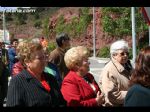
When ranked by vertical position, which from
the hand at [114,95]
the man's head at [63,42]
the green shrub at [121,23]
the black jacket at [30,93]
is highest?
the green shrub at [121,23]

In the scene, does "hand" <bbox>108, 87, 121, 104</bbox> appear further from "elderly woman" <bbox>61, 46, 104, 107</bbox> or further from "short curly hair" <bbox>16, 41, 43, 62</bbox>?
"short curly hair" <bbox>16, 41, 43, 62</bbox>

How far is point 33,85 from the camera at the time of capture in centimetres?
401

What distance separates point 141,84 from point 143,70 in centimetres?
10

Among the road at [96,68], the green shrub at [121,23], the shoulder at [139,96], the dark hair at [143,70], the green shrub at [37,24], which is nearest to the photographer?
the shoulder at [139,96]

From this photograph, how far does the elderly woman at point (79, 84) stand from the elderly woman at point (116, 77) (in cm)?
29

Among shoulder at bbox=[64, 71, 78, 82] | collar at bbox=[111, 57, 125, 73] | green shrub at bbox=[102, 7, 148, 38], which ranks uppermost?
green shrub at bbox=[102, 7, 148, 38]

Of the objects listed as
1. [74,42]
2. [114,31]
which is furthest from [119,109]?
[74,42]

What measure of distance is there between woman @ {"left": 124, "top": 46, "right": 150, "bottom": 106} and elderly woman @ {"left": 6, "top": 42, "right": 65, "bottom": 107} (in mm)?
806

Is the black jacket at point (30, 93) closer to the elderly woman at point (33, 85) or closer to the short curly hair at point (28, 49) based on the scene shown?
the elderly woman at point (33, 85)

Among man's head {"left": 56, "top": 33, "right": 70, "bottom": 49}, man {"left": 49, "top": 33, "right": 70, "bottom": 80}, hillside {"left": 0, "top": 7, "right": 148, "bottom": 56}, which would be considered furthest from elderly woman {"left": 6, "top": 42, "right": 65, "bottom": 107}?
hillside {"left": 0, "top": 7, "right": 148, "bottom": 56}

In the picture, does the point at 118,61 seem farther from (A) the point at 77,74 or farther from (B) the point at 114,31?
(B) the point at 114,31

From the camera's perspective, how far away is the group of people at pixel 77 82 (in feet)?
11.3

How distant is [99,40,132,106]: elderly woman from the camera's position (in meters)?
→ 4.77

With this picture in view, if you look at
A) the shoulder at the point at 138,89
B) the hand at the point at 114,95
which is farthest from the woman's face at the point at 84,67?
the shoulder at the point at 138,89
